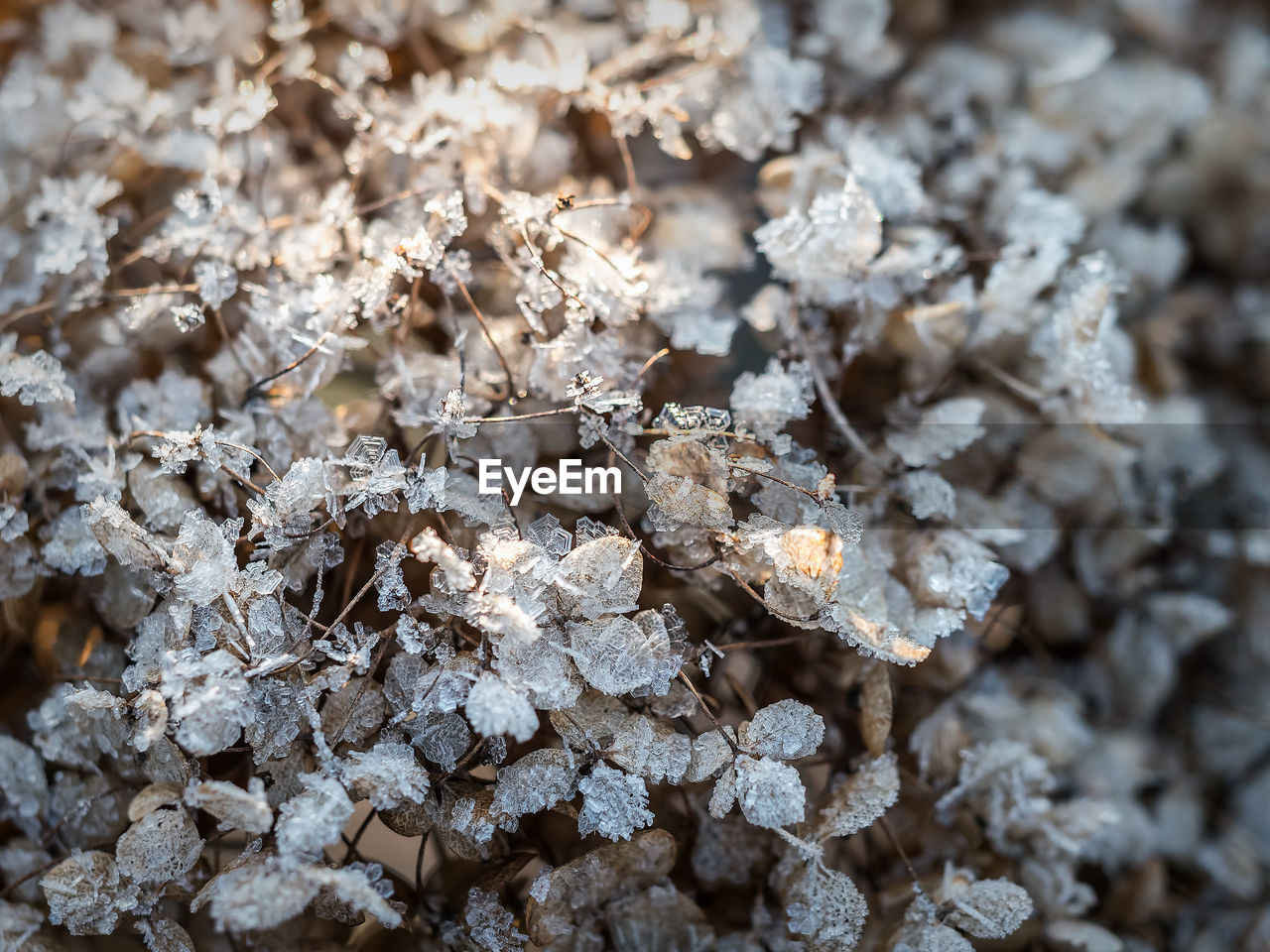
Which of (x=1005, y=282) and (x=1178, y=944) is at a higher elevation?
(x=1005, y=282)

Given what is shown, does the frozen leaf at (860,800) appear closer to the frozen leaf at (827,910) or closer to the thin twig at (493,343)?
the frozen leaf at (827,910)

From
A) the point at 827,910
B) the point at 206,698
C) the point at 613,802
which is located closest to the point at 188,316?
the point at 206,698

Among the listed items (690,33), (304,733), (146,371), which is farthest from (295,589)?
(690,33)

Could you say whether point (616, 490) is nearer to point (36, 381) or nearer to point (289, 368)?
point (289, 368)

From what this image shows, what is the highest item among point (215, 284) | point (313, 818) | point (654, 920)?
point (215, 284)

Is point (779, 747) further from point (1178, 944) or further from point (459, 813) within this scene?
point (1178, 944)

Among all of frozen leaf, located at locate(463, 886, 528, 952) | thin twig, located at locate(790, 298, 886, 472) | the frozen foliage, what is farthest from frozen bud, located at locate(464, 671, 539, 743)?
thin twig, located at locate(790, 298, 886, 472)

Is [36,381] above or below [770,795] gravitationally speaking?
above

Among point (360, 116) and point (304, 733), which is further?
point (360, 116)

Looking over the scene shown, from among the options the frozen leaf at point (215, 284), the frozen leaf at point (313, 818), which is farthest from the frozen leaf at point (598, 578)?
the frozen leaf at point (215, 284)
